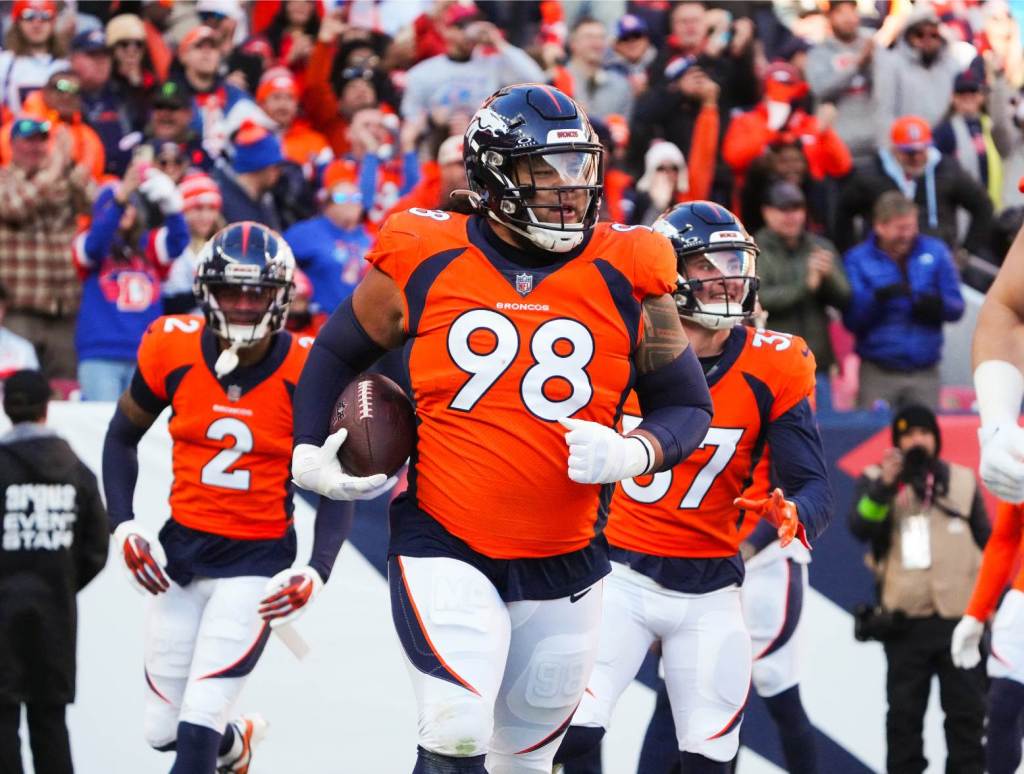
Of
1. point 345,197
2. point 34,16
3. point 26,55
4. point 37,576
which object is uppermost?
point 34,16

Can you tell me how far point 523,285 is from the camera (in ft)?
13.5

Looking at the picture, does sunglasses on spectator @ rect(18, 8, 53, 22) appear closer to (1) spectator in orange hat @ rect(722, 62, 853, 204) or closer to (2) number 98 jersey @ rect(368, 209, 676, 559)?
(1) spectator in orange hat @ rect(722, 62, 853, 204)

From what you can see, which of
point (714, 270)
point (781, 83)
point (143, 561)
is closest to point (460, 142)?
point (781, 83)

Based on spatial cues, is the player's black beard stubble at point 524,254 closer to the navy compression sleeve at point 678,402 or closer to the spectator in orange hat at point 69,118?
the navy compression sleeve at point 678,402

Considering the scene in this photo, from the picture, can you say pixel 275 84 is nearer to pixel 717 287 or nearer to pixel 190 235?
pixel 190 235

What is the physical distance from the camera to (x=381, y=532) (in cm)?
744

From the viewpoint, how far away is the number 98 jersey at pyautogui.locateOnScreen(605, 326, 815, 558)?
5.41 m

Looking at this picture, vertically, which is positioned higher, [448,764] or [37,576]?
[448,764]

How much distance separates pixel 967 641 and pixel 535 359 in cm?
301

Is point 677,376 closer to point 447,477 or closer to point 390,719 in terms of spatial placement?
point 447,477

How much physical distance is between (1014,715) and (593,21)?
5607 mm

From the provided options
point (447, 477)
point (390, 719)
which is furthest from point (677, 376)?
point (390, 719)

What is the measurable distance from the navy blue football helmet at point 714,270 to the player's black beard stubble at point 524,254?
1351 millimetres

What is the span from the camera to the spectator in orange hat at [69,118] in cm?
896
